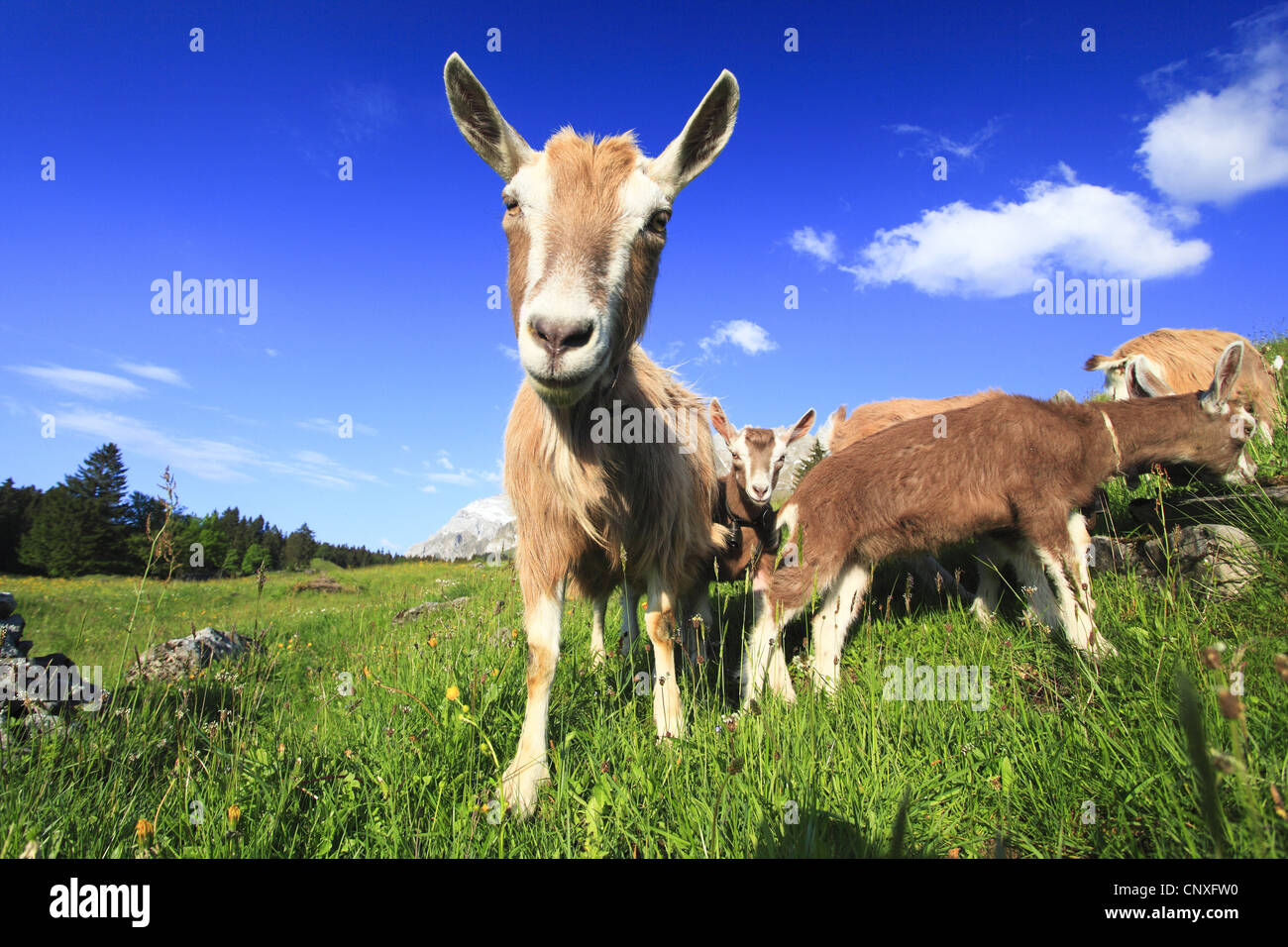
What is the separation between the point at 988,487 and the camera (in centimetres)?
516

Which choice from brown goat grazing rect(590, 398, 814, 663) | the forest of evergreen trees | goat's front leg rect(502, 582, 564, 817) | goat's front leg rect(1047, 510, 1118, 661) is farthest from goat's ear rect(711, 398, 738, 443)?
the forest of evergreen trees

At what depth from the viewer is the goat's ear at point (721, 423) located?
21.7 feet

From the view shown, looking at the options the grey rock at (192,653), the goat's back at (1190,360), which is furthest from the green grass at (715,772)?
the goat's back at (1190,360)

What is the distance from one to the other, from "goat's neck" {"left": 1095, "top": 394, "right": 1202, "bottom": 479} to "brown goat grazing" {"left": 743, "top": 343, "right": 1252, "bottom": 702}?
Result: 1 cm

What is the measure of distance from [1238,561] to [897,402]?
5.78 meters

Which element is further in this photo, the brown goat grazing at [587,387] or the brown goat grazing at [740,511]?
the brown goat grazing at [740,511]

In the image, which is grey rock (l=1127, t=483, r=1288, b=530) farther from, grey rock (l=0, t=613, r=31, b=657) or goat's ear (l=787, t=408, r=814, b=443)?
grey rock (l=0, t=613, r=31, b=657)

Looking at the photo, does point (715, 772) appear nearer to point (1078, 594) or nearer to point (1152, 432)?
point (1078, 594)

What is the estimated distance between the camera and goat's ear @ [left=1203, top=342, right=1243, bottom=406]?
5.21 m

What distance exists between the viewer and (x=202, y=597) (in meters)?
20.9

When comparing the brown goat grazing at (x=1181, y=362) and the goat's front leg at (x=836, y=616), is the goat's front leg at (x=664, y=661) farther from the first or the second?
the brown goat grazing at (x=1181, y=362)

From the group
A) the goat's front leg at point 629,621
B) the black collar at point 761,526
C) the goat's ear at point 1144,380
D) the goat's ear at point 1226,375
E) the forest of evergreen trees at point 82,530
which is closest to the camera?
the goat's ear at point 1226,375
